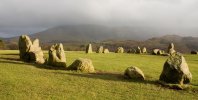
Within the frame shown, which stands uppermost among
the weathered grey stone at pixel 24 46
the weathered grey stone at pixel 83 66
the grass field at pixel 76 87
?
the weathered grey stone at pixel 24 46

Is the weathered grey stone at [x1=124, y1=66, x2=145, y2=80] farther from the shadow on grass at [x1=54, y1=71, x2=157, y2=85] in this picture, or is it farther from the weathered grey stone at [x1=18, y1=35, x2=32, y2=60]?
the weathered grey stone at [x1=18, y1=35, x2=32, y2=60]

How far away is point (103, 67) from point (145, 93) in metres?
16.5

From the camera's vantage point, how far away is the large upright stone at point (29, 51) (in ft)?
156

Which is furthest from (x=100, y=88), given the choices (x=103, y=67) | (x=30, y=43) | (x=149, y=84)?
(x=30, y=43)

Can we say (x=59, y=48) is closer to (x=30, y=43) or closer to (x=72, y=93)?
(x=30, y=43)

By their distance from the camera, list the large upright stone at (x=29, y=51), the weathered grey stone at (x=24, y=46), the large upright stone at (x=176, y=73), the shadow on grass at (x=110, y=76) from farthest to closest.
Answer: the weathered grey stone at (x=24, y=46)
the large upright stone at (x=29, y=51)
the shadow on grass at (x=110, y=76)
the large upright stone at (x=176, y=73)

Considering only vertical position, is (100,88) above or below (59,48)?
below

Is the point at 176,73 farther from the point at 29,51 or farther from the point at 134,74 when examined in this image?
the point at 29,51

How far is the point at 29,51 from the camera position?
49.8 m

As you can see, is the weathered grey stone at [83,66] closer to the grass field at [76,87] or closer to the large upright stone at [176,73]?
the grass field at [76,87]

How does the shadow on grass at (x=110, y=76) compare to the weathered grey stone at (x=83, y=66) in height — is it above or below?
below

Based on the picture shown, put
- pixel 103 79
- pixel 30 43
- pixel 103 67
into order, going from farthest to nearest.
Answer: pixel 30 43 < pixel 103 67 < pixel 103 79

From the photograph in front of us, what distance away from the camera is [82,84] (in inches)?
1257

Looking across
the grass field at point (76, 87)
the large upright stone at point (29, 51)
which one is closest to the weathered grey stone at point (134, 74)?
the grass field at point (76, 87)
